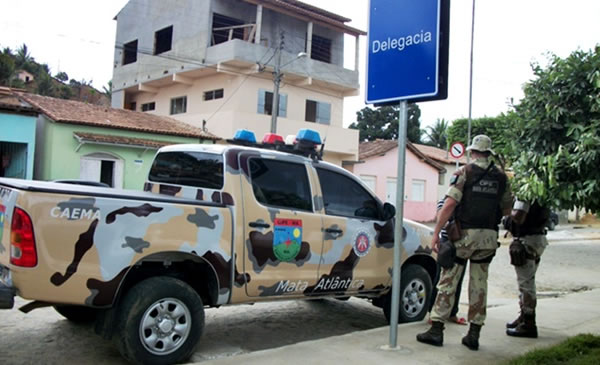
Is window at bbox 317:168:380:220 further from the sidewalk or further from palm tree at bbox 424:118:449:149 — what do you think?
palm tree at bbox 424:118:449:149

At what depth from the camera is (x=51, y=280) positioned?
12.0ft

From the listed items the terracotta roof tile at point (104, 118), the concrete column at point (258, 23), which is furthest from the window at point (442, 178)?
the terracotta roof tile at point (104, 118)

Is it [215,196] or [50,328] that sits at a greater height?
[215,196]

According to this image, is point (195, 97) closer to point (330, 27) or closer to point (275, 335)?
point (330, 27)

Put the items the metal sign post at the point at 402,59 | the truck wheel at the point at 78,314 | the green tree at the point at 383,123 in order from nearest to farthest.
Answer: the metal sign post at the point at 402,59 < the truck wheel at the point at 78,314 < the green tree at the point at 383,123

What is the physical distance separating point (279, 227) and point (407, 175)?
24826 millimetres

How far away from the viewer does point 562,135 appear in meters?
4.45

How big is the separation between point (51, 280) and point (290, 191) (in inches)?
87.5

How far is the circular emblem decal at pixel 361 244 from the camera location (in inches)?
214

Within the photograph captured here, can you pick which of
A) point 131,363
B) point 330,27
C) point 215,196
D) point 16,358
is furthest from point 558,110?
point 330,27

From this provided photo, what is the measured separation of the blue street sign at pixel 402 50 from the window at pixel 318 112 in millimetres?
21676

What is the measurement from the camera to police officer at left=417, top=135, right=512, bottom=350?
472 centimetres

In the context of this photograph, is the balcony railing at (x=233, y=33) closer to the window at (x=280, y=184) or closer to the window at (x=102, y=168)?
the window at (x=102, y=168)

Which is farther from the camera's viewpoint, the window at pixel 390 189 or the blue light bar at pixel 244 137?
the window at pixel 390 189
